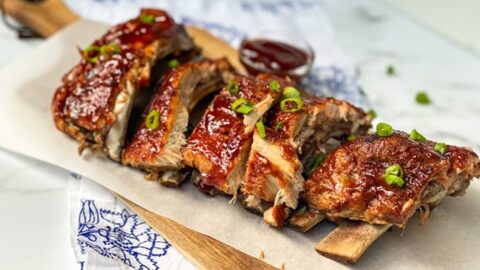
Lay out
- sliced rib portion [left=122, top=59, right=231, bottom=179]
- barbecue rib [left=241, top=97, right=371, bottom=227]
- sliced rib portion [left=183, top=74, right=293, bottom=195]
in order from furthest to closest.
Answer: sliced rib portion [left=122, top=59, right=231, bottom=179], sliced rib portion [left=183, top=74, right=293, bottom=195], barbecue rib [left=241, top=97, right=371, bottom=227]

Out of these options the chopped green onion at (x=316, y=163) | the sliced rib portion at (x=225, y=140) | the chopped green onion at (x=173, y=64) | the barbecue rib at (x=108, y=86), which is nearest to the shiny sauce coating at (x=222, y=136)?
the sliced rib portion at (x=225, y=140)

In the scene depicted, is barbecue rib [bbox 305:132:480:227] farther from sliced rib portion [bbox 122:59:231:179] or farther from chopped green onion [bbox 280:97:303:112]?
sliced rib portion [bbox 122:59:231:179]

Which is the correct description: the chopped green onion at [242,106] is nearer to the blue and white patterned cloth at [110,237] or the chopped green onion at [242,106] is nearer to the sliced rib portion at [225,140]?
the sliced rib portion at [225,140]

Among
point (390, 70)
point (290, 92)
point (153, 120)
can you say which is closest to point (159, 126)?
point (153, 120)

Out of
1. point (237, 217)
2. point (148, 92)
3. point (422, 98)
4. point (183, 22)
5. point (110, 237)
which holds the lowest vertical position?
point (183, 22)

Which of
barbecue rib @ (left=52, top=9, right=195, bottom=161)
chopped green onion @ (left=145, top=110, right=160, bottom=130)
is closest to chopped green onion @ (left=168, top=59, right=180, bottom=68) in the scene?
barbecue rib @ (left=52, top=9, right=195, bottom=161)

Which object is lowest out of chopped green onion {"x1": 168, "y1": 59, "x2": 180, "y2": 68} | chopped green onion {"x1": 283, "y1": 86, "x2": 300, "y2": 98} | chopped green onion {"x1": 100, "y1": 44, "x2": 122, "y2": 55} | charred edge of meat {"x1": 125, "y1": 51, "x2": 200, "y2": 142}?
charred edge of meat {"x1": 125, "y1": 51, "x2": 200, "y2": 142}

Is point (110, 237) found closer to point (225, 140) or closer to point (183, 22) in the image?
point (225, 140)
